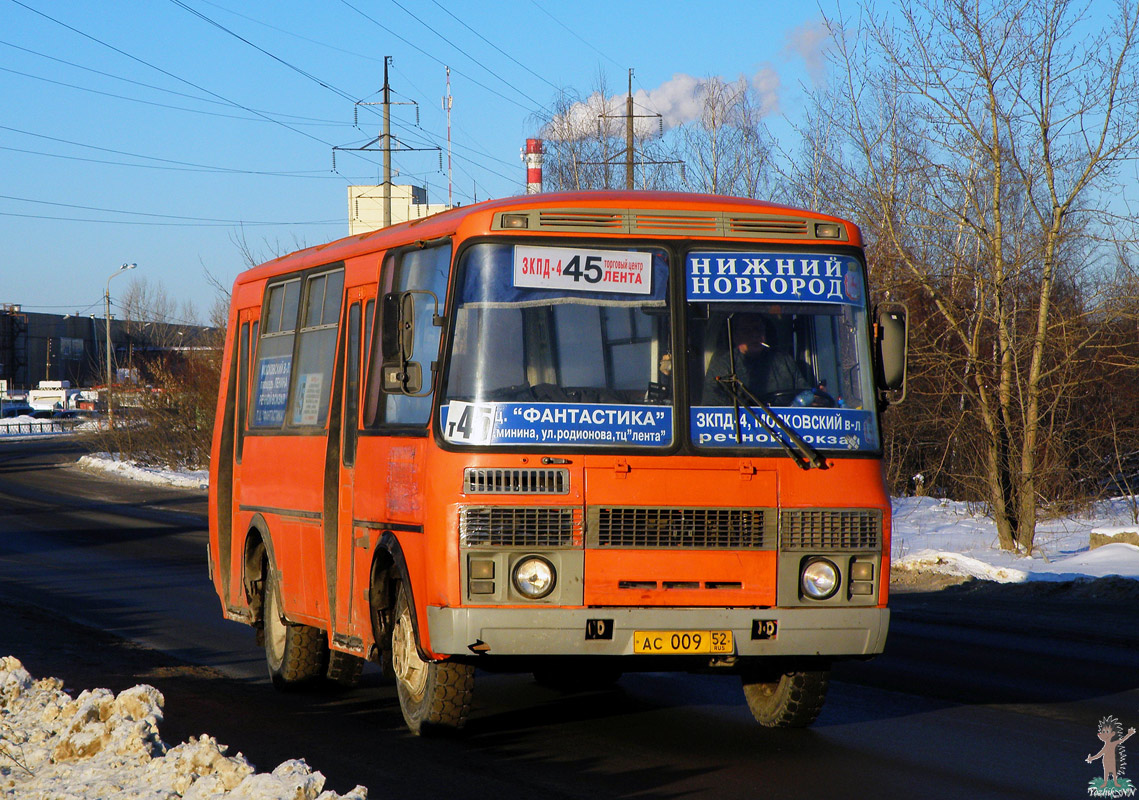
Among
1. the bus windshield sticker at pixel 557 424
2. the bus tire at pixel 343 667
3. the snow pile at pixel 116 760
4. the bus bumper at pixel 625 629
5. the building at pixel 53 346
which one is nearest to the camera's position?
the snow pile at pixel 116 760

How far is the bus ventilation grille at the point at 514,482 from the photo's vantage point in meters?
7.10

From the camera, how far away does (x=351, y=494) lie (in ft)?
28.9

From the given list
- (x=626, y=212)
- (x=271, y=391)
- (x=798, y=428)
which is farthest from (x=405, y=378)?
(x=271, y=391)

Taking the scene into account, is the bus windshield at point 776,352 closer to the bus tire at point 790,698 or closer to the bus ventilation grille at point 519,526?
the bus ventilation grille at point 519,526

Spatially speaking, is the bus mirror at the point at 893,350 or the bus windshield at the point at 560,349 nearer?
the bus windshield at the point at 560,349

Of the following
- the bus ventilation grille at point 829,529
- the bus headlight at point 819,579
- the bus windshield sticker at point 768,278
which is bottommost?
the bus headlight at point 819,579

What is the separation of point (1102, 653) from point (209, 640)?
24.8 ft

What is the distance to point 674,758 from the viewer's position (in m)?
7.34

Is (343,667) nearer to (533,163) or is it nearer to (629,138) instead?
(629,138)

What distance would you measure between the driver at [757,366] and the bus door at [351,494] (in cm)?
243

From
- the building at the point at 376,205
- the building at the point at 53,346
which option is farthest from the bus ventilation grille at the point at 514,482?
the building at the point at 53,346

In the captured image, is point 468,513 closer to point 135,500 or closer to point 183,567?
point 183,567

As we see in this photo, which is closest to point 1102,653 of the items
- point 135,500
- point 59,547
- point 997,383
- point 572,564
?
point 572,564

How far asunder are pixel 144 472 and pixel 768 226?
40.4 m
